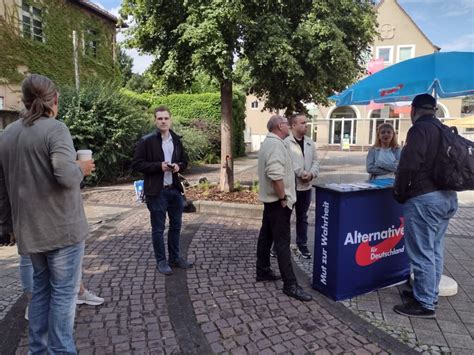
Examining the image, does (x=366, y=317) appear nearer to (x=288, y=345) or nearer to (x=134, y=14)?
(x=288, y=345)

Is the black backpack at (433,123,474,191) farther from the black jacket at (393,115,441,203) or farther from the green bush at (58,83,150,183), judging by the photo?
the green bush at (58,83,150,183)

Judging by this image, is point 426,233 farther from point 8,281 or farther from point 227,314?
point 8,281

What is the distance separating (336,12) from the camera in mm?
7406

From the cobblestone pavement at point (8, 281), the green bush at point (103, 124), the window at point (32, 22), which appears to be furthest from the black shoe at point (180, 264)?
the window at point (32, 22)

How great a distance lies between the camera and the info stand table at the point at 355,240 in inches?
138

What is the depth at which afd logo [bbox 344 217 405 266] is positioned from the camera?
11.8 feet

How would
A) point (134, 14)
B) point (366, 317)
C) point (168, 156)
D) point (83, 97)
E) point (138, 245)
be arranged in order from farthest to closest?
point (83, 97) → point (134, 14) → point (138, 245) → point (168, 156) → point (366, 317)

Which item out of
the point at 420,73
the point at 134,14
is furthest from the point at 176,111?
the point at 420,73

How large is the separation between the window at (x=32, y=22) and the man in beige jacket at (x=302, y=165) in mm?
15184

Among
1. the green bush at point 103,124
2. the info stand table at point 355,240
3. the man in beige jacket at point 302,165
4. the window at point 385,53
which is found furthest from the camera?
the window at point 385,53

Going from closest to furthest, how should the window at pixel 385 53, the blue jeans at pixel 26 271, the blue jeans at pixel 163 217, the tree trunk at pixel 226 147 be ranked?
the blue jeans at pixel 26 271 < the blue jeans at pixel 163 217 < the tree trunk at pixel 226 147 < the window at pixel 385 53

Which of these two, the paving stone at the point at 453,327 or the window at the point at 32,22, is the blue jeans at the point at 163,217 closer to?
the paving stone at the point at 453,327

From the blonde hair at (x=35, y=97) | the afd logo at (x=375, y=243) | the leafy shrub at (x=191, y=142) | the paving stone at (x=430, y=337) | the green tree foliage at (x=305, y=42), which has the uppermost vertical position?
the green tree foliage at (x=305, y=42)

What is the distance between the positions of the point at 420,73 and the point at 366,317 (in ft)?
8.19
